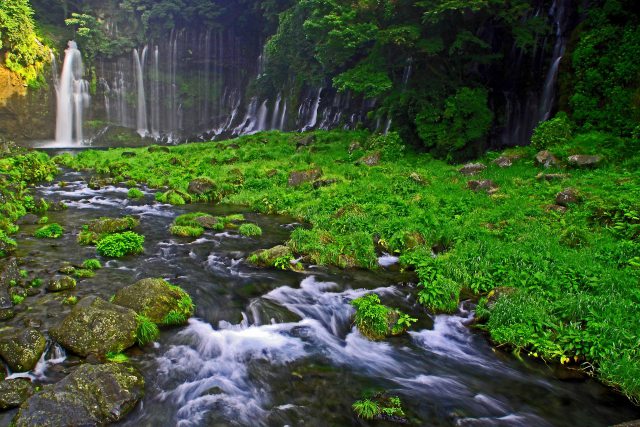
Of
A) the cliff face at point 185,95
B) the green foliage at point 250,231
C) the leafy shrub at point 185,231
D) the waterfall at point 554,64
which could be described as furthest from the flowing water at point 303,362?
the cliff face at point 185,95

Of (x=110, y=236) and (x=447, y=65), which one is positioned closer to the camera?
(x=110, y=236)

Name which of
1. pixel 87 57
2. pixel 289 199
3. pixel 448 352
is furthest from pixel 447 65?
pixel 87 57

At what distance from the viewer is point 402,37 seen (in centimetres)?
2023

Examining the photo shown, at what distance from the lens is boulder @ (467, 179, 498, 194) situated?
15975mm

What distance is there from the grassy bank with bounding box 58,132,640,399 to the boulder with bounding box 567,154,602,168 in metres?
0.23

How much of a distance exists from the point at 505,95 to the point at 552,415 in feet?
70.3

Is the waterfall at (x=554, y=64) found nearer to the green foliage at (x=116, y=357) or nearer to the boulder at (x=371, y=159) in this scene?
the boulder at (x=371, y=159)

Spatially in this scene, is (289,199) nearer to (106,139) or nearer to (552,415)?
(552,415)

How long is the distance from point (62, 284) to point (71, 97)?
45773 millimetres

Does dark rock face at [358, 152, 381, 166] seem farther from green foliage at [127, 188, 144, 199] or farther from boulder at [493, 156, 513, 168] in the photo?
green foliage at [127, 188, 144, 199]

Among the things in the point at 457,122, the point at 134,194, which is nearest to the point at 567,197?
the point at 457,122

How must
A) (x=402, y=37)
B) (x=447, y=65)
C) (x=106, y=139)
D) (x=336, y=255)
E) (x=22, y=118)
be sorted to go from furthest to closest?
(x=106, y=139) < (x=22, y=118) < (x=447, y=65) < (x=402, y=37) < (x=336, y=255)

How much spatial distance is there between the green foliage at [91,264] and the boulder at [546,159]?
54.8 feet

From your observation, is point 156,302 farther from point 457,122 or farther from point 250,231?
point 457,122
